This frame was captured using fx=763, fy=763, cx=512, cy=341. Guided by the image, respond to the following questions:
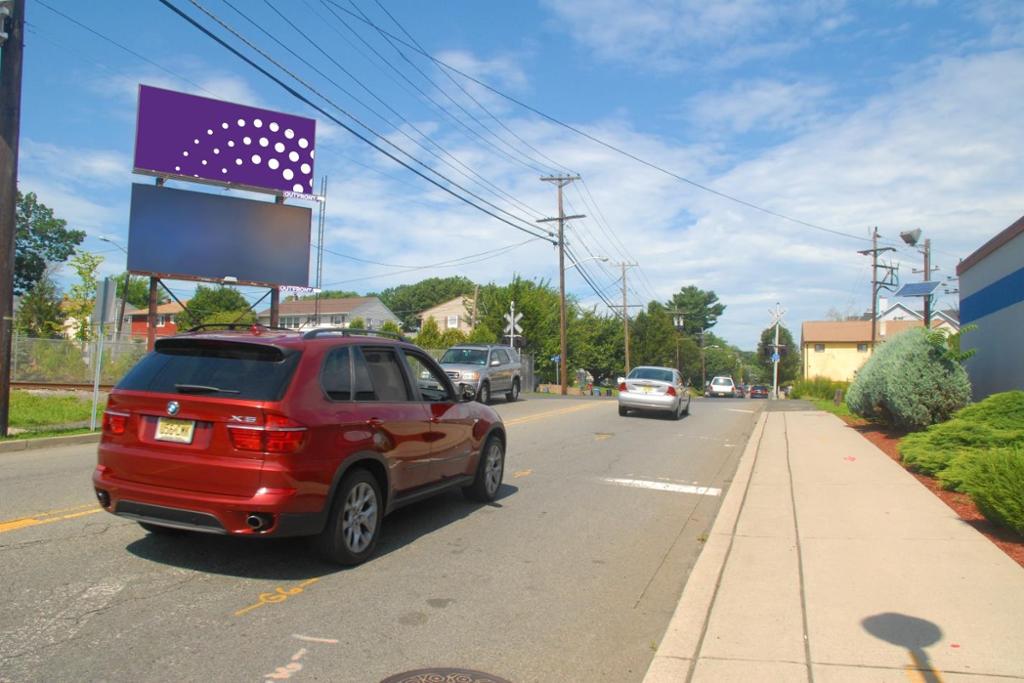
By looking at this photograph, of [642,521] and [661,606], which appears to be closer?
[661,606]

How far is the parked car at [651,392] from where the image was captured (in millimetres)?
20203

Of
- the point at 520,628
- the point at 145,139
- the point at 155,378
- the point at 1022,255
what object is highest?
the point at 145,139

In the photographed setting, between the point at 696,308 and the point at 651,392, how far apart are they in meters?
105

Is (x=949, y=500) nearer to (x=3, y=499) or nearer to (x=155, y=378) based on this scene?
(x=155, y=378)

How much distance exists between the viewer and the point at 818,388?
135ft

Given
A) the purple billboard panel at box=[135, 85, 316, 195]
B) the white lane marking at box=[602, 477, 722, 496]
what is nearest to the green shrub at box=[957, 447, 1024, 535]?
the white lane marking at box=[602, 477, 722, 496]

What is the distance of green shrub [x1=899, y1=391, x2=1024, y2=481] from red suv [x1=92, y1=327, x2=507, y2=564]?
6765 mm

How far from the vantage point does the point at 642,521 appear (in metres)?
7.97

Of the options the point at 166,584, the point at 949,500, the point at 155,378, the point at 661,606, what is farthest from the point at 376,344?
the point at 949,500

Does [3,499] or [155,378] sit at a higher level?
[155,378]

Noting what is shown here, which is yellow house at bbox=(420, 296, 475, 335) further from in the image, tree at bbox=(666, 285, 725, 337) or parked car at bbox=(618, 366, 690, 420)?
parked car at bbox=(618, 366, 690, 420)

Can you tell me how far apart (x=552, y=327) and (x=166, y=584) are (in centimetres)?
5304

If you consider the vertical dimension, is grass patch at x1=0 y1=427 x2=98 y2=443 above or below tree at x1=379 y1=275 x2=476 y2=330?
below

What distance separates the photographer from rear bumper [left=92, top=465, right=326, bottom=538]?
200 inches
